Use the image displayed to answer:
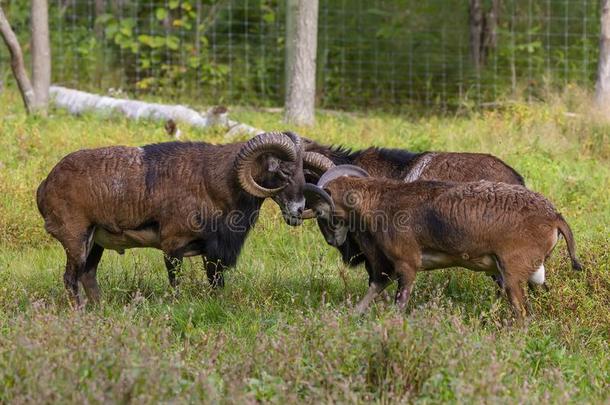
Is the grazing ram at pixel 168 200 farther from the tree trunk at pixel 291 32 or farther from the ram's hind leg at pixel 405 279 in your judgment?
the tree trunk at pixel 291 32

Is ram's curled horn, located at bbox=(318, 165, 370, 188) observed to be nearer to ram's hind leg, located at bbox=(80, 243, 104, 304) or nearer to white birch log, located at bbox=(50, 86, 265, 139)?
ram's hind leg, located at bbox=(80, 243, 104, 304)

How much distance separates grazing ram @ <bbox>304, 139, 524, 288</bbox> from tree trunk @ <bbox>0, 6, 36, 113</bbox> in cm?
684

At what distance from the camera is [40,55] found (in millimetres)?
16500

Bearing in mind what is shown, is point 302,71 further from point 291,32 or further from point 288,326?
point 288,326

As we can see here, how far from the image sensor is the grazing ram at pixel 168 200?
31.1 feet

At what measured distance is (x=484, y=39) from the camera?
21266mm

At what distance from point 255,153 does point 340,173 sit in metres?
0.81

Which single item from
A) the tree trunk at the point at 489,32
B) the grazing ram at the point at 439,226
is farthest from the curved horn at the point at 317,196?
the tree trunk at the point at 489,32

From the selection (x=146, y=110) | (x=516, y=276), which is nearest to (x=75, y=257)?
(x=516, y=276)

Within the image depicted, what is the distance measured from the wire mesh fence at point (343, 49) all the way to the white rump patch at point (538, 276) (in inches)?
479

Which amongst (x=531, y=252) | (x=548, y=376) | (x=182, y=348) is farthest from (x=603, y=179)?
(x=182, y=348)

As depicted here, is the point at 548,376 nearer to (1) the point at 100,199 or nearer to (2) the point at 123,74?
(1) the point at 100,199

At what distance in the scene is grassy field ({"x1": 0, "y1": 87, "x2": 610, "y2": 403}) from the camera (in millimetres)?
6289

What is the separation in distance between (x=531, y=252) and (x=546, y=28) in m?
13.9
